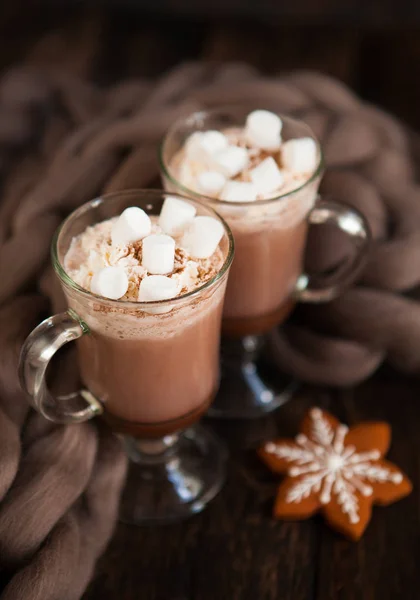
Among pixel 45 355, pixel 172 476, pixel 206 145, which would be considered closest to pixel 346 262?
pixel 206 145

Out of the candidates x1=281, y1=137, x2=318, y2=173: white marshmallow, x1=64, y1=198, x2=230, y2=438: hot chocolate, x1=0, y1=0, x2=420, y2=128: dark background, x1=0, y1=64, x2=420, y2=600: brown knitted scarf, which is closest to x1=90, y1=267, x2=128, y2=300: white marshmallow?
x1=64, y1=198, x2=230, y2=438: hot chocolate

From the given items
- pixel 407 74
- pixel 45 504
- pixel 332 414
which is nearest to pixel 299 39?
pixel 407 74

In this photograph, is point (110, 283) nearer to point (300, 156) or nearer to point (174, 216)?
point (174, 216)

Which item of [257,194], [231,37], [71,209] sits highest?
[257,194]

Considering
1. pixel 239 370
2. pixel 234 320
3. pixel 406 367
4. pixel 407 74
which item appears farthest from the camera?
pixel 407 74

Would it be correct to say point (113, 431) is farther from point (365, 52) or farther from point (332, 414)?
point (365, 52)

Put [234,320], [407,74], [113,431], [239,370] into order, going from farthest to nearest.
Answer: [407,74]
[239,370]
[234,320]
[113,431]

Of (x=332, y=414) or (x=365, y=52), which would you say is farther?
(x=365, y=52)

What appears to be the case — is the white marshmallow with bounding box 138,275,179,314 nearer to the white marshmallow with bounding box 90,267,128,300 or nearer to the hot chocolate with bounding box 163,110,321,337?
the white marshmallow with bounding box 90,267,128,300
